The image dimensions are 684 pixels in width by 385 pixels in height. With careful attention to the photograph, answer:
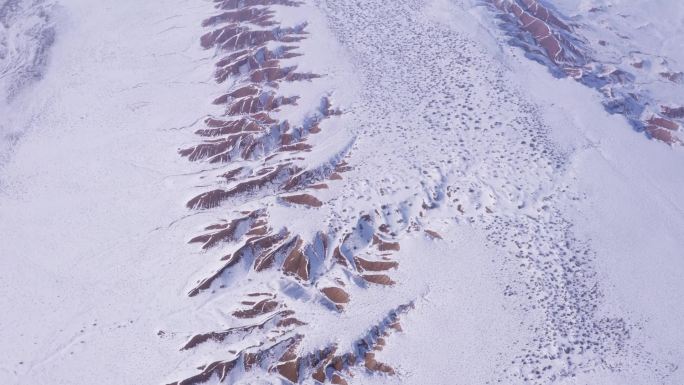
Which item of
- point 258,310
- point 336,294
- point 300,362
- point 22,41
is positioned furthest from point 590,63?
point 22,41

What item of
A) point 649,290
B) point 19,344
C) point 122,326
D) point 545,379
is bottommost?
point 19,344

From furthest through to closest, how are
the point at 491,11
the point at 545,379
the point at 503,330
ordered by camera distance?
the point at 491,11 < the point at 503,330 < the point at 545,379

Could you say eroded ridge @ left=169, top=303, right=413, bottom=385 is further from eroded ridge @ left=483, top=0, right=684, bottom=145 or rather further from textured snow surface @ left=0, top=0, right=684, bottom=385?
eroded ridge @ left=483, top=0, right=684, bottom=145

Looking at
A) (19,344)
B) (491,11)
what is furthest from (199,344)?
(491,11)

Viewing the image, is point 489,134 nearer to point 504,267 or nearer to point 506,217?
point 506,217

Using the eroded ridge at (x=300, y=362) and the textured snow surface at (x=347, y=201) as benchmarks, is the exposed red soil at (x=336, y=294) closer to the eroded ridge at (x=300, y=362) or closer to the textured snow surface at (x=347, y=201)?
the textured snow surface at (x=347, y=201)

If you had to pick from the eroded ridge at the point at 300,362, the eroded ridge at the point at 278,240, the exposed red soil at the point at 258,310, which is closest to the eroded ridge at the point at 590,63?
the eroded ridge at the point at 278,240
